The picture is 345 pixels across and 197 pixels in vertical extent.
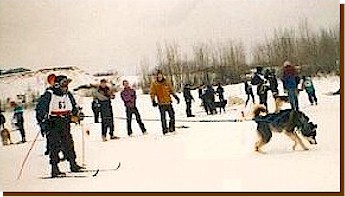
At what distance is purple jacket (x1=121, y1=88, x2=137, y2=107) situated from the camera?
67.4 inches

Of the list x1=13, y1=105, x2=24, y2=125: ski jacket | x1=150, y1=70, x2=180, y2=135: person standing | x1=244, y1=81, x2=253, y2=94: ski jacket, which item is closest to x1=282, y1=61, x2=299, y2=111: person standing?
x1=244, y1=81, x2=253, y2=94: ski jacket

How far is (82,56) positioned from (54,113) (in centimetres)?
20

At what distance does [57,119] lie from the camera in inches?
67.7

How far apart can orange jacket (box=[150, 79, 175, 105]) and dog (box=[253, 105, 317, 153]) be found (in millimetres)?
275

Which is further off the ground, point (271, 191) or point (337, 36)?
point (337, 36)

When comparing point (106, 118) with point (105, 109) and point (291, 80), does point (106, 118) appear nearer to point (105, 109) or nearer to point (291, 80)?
point (105, 109)

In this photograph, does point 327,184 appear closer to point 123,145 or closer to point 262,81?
point 262,81

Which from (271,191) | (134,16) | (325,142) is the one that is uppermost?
(134,16)

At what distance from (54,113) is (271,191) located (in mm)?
726

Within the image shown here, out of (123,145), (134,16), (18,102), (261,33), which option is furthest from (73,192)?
(261,33)

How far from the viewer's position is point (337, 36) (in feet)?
5.42

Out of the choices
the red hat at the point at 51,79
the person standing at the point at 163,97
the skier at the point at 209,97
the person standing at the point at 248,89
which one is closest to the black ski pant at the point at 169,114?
the person standing at the point at 163,97

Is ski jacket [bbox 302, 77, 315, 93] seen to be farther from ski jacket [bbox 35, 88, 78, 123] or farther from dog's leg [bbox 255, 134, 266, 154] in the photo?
ski jacket [bbox 35, 88, 78, 123]

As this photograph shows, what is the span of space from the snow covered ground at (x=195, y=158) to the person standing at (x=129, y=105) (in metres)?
0.01
